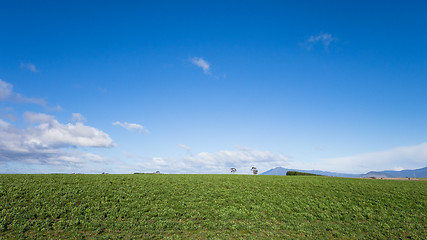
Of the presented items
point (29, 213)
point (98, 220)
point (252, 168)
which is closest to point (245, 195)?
point (98, 220)

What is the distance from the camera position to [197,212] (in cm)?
2122

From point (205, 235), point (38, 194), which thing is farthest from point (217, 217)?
point (38, 194)

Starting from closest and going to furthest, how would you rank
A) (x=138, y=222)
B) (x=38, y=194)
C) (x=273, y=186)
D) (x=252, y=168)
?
(x=138, y=222), (x=38, y=194), (x=273, y=186), (x=252, y=168)

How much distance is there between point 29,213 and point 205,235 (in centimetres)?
1436

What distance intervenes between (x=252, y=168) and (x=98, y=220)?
75410 millimetres

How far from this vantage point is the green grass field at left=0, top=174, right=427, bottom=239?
17.4 meters

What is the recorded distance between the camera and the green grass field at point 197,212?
17.4 metres

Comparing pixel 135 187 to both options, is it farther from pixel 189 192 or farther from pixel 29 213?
pixel 29 213

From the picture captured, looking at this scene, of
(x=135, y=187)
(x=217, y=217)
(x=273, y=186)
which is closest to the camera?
(x=217, y=217)

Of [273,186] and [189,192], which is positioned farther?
[273,186]

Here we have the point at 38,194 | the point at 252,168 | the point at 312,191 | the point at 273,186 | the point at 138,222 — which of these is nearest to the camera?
the point at 138,222

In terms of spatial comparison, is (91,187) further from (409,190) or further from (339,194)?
(409,190)

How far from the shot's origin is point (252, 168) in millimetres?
89438

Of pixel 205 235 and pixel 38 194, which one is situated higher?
pixel 38 194
